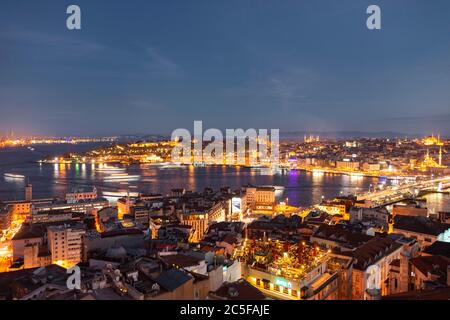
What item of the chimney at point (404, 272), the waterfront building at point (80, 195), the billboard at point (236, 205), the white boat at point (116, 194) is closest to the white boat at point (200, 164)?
the white boat at point (116, 194)

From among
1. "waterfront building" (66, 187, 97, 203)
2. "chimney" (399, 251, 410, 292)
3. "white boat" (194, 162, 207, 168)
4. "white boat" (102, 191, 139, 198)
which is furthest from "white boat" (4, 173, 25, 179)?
"chimney" (399, 251, 410, 292)

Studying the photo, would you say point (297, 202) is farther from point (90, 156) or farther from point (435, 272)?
point (90, 156)

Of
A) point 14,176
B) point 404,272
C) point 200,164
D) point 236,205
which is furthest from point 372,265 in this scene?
point 200,164

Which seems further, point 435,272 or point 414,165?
point 414,165

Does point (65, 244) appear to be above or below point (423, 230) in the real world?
below

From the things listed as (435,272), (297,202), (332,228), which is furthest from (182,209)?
(435,272)

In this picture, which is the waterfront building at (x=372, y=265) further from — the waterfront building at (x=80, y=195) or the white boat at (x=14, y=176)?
the white boat at (x=14, y=176)

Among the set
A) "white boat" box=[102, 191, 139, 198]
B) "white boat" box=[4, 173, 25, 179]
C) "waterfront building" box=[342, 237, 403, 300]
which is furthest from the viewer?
"white boat" box=[4, 173, 25, 179]

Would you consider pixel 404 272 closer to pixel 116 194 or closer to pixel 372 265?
pixel 372 265

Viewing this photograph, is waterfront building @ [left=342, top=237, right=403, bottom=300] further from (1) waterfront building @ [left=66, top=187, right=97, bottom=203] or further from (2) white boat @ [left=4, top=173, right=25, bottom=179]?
(2) white boat @ [left=4, top=173, right=25, bottom=179]

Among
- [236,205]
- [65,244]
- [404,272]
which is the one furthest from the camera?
[236,205]
